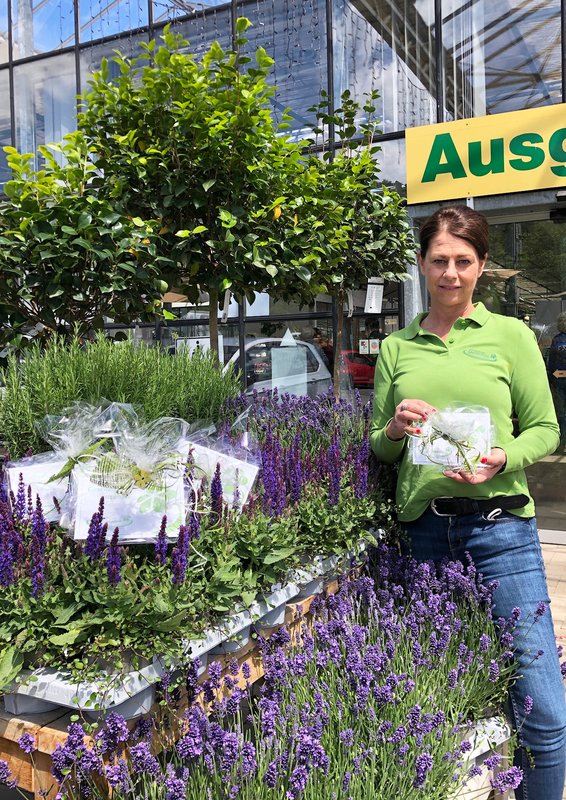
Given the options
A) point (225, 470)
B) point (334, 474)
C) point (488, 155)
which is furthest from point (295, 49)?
point (225, 470)

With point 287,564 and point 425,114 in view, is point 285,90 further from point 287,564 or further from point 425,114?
point 287,564

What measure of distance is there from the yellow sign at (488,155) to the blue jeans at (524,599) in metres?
3.99

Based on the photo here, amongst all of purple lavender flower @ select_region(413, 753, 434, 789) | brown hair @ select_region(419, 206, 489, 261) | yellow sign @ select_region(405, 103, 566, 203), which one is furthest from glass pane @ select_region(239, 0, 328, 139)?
purple lavender flower @ select_region(413, 753, 434, 789)

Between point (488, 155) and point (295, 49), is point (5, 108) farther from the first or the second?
point (488, 155)

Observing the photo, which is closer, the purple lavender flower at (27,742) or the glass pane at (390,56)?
the purple lavender flower at (27,742)

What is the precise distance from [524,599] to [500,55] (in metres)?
5.44

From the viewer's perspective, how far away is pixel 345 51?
6.41 meters

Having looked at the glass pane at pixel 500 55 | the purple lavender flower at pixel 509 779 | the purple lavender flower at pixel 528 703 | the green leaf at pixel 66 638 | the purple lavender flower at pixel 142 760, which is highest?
the glass pane at pixel 500 55

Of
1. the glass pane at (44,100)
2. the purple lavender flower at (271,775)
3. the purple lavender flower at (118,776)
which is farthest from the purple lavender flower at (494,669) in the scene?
the glass pane at (44,100)

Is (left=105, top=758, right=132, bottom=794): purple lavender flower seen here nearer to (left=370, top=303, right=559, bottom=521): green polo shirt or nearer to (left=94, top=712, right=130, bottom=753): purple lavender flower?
(left=94, top=712, right=130, bottom=753): purple lavender flower

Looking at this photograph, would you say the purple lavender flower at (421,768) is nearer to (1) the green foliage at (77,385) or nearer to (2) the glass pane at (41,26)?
(1) the green foliage at (77,385)

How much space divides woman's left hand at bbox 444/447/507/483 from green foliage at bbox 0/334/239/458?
108 cm

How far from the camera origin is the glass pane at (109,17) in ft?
24.7

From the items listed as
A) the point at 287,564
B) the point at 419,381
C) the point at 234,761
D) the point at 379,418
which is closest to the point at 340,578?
the point at 287,564
